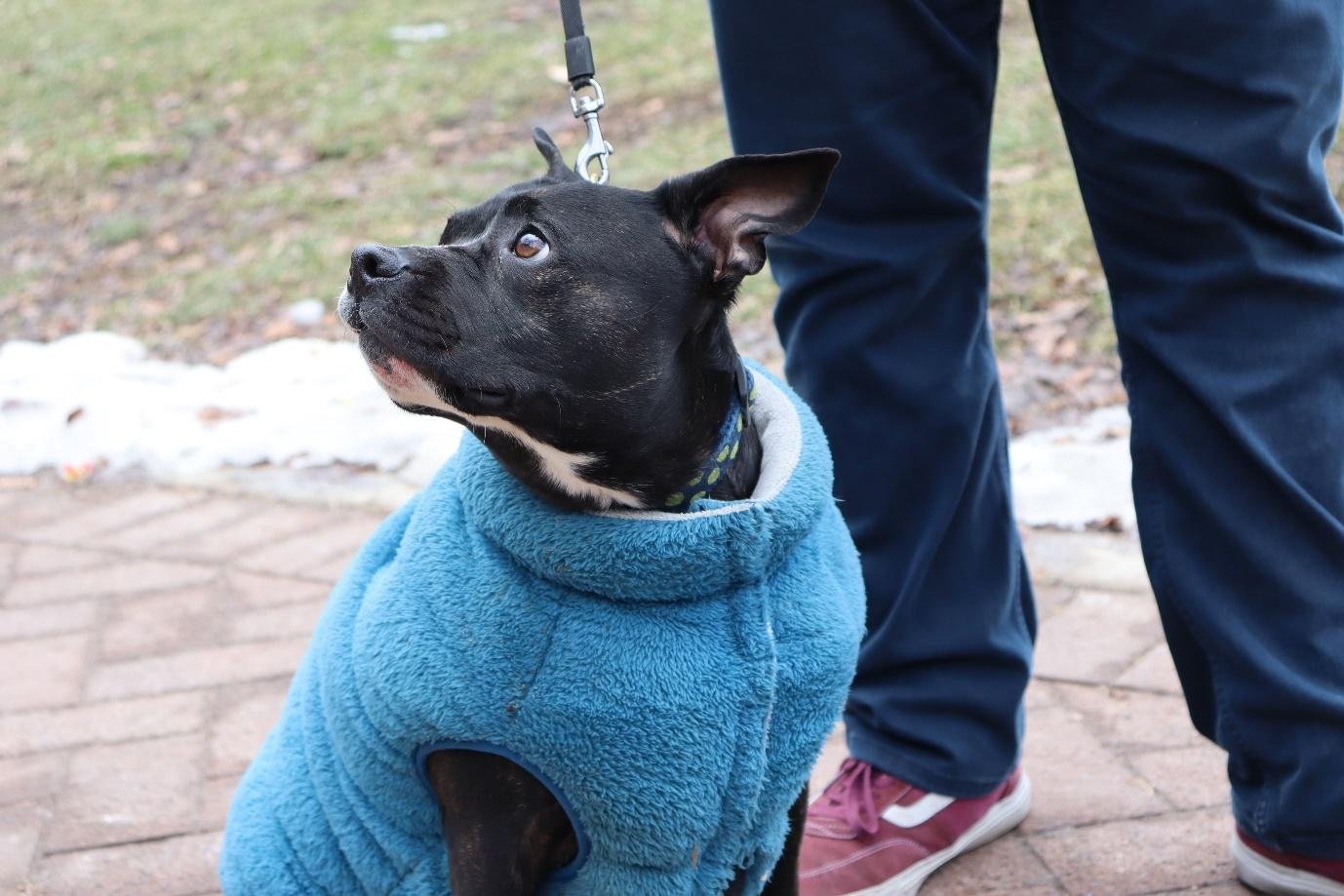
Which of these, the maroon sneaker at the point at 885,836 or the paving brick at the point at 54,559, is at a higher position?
the maroon sneaker at the point at 885,836

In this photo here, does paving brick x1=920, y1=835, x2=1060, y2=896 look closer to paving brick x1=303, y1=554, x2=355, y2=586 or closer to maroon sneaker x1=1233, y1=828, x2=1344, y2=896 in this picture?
maroon sneaker x1=1233, y1=828, x2=1344, y2=896

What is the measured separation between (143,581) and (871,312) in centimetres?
238

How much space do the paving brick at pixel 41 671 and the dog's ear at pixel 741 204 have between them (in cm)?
209

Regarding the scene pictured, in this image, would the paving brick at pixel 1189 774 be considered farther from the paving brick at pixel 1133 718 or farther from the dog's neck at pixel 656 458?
the dog's neck at pixel 656 458

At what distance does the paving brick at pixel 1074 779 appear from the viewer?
278 cm

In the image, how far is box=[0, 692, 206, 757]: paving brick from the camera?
3256mm

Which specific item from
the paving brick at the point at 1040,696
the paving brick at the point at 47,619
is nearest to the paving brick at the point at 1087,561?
the paving brick at the point at 1040,696

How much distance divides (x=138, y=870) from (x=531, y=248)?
4.91 feet

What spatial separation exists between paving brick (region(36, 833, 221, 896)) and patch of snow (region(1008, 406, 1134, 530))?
7.21 feet

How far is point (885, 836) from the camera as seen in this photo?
2625 millimetres

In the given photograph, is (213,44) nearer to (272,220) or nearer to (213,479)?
(272,220)

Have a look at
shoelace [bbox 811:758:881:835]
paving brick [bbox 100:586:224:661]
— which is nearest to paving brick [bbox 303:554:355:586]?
paving brick [bbox 100:586:224:661]

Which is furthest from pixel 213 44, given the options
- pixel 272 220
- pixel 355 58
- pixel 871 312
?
pixel 871 312

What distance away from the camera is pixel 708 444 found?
2166 mm
